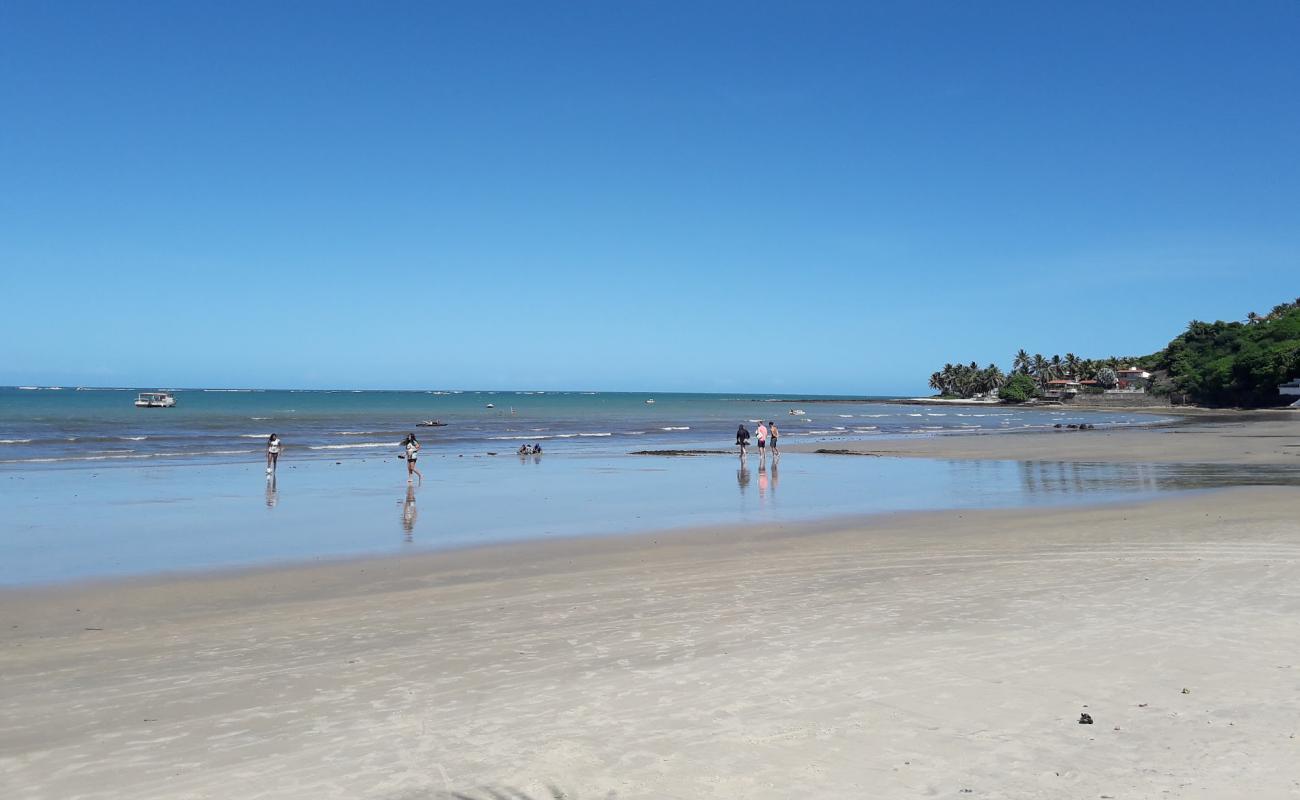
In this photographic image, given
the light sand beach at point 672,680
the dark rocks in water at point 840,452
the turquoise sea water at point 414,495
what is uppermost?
the light sand beach at point 672,680

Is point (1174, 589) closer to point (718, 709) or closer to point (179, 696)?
point (718, 709)

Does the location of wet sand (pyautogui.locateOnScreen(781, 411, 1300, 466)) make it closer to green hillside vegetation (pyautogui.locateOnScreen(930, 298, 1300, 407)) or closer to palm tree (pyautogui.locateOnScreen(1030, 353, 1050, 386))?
green hillside vegetation (pyautogui.locateOnScreen(930, 298, 1300, 407))

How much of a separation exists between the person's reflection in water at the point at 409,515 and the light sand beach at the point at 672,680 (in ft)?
11.5

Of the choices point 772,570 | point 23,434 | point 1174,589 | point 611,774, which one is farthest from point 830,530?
point 23,434

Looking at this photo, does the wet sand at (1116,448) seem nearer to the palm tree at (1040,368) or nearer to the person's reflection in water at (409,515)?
the person's reflection in water at (409,515)

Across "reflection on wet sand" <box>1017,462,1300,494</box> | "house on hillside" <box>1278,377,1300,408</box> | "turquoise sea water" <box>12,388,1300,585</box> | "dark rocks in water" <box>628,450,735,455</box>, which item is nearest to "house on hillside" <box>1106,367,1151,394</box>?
"house on hillside" <box>1278,377,1300,408</box>

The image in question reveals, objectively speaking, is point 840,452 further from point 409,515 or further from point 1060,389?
point 1060,389

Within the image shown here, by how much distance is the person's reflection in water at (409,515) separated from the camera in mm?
17094

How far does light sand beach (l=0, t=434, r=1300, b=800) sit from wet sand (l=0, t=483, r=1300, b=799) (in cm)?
3

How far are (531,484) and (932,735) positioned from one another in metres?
22.1

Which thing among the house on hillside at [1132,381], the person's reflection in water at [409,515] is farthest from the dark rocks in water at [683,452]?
the house on hillside at [1132,381]

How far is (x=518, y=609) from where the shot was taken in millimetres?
10602

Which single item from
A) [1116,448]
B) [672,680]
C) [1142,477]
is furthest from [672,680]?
[1116,448]

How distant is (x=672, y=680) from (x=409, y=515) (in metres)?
13.7
